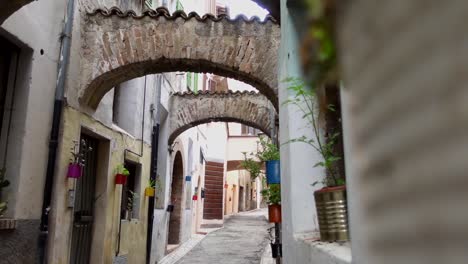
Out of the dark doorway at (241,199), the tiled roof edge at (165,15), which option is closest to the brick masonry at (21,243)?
the tiled roof edge at (165,15)

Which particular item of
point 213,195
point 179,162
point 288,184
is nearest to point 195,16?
point 288,184

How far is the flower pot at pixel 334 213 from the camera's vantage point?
238 centimetres

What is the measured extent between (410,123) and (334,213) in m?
1.96

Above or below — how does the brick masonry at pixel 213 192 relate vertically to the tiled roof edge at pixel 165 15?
below

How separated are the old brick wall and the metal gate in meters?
5.45

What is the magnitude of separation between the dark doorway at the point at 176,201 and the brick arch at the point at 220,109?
254cm

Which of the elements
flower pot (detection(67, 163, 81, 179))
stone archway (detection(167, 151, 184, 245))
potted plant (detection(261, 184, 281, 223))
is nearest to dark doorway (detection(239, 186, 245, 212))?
stone archway (detection(167, 151, 184, 245))

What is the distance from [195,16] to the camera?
555 centimetres

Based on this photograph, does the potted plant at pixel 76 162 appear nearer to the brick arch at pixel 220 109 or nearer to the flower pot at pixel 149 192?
the flower pot at pixel 149 192

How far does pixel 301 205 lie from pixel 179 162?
10.0m

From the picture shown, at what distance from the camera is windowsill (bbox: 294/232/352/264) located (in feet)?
6.29

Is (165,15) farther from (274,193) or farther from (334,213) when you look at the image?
(334,213)

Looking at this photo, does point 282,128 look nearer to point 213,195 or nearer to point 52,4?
point 52,4

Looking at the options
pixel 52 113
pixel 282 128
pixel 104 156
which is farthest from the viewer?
pixel 104 156
